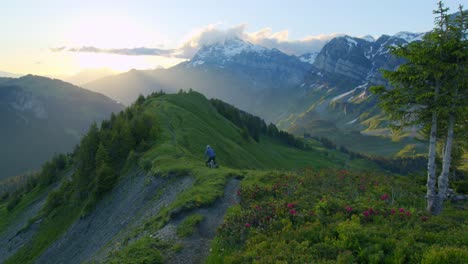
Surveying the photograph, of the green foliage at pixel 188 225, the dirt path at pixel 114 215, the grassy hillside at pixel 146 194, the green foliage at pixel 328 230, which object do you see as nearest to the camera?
the green foliage at pixel 328 230

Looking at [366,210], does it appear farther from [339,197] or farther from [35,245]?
[35,245]

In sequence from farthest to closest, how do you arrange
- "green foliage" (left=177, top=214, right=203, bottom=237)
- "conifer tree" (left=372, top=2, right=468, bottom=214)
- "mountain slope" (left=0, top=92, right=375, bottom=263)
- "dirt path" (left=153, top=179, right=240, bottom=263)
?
1. "mountain slope" (left=0, top=92, right=375, bottom=263)
2. "conifer tree" (left=372, top=2, right=468, bottom=214)
3. "green foliage" (left=177, top=214, right=203, bottom=237)
4. "dirt path" (left=153, top=179, right=240, bottom=263)

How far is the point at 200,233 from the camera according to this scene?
21750 millimetres

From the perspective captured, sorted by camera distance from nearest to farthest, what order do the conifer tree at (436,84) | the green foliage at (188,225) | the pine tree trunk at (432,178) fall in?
the green foliage at (188,225) → the conifer tree at (436,84) → the pine tree trunk at (432,178)

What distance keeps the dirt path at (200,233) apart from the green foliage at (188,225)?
285 millimetres

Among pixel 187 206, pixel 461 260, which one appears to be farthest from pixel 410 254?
pixel 187 206

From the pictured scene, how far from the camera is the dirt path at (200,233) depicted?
1902 cm

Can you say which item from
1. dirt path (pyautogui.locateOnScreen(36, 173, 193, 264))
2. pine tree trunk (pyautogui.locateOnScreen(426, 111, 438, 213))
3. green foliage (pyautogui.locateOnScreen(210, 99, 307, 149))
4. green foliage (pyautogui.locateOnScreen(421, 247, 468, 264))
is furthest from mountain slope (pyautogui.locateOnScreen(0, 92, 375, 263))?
green foliage (pyautogui.locateOnScreen(210, 99, 307, 149))

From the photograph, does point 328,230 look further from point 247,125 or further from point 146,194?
point 247,125

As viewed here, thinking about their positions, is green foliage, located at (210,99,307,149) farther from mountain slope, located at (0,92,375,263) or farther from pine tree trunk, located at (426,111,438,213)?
pine tree trunk, located at (426,111,438,213)

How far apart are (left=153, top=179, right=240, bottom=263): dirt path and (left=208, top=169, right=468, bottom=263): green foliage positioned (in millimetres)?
958

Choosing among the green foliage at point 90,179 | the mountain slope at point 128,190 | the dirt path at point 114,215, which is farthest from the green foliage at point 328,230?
the green foliage at point 90,179

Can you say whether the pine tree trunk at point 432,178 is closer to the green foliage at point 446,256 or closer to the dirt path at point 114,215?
the green foliage at point 446,256

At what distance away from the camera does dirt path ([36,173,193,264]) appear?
32594 millimetres
